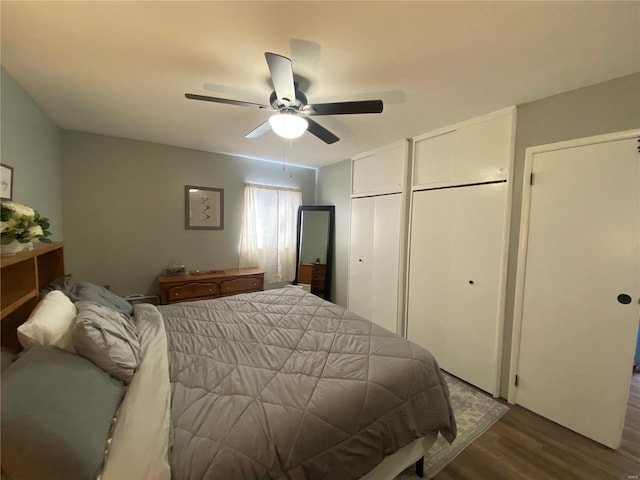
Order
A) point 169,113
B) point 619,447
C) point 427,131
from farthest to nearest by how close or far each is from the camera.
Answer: point 427,131, point 169,113, point 619,447

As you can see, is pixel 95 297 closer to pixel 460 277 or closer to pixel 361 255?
pixel 361 255

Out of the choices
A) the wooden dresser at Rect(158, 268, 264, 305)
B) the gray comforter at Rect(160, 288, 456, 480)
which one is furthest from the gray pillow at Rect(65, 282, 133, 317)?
the wooden dresser at Rect(158, 268, 264, 305)

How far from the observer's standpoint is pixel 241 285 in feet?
11.5

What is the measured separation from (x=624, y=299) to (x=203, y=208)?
4154 mm

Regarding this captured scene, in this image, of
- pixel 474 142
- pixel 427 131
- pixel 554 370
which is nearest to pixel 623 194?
pixel 474 142

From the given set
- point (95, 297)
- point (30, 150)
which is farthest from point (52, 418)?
point (30, 150)

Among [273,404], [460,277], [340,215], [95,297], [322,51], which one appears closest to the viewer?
[273,404]

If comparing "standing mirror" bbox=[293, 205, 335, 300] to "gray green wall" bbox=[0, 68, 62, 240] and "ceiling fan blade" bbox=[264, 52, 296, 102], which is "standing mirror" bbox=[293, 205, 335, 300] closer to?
"ceiling fan blade" bbox=[264, 52, 296, 102]

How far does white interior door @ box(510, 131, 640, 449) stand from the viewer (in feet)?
5.35

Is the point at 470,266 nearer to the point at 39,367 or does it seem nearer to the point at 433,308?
the point at 433,308

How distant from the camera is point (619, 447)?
1.71 meters

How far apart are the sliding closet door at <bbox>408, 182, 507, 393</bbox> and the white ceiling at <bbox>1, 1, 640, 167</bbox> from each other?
82 centimetres

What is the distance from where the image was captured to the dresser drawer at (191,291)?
306 cm

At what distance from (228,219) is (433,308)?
2.95m
